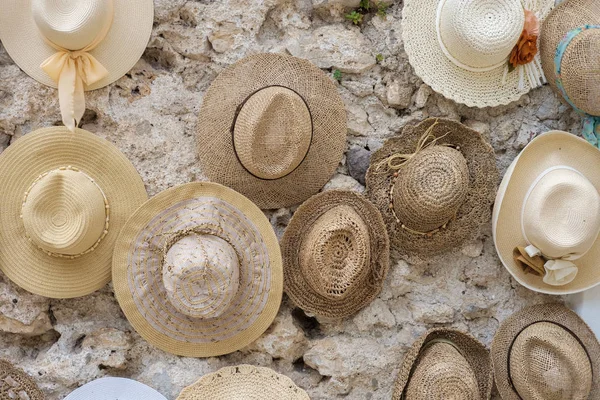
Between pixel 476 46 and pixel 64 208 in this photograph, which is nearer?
pixel 64 208

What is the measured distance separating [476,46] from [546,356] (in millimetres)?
1449

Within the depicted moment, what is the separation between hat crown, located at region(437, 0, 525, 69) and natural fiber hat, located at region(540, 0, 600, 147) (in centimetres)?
21

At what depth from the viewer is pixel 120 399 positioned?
2744 mm

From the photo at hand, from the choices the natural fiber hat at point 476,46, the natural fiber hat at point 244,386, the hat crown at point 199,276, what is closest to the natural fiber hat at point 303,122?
the hat crown at point 199,276

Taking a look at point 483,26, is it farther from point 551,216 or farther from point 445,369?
point 445,369

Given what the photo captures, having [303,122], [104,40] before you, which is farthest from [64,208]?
[303,122]

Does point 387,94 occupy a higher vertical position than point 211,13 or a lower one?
lower

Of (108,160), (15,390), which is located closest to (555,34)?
(108,160)

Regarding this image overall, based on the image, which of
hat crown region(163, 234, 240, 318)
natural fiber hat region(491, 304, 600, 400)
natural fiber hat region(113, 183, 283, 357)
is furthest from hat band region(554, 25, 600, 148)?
hat crown region(163, 234, 240, 318)

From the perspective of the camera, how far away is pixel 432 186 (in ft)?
8.61

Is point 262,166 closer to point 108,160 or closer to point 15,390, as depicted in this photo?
point 108,160

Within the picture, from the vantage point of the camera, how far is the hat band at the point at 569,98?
2.75m

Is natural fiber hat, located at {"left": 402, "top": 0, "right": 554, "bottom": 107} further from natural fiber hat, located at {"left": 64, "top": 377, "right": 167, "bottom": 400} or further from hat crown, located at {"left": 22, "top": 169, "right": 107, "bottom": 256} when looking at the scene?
natural fiber hat, located at {"left": 64, "top": 377, "right": 167, "bottom": 400}

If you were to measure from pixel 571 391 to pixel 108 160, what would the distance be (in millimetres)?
2367
